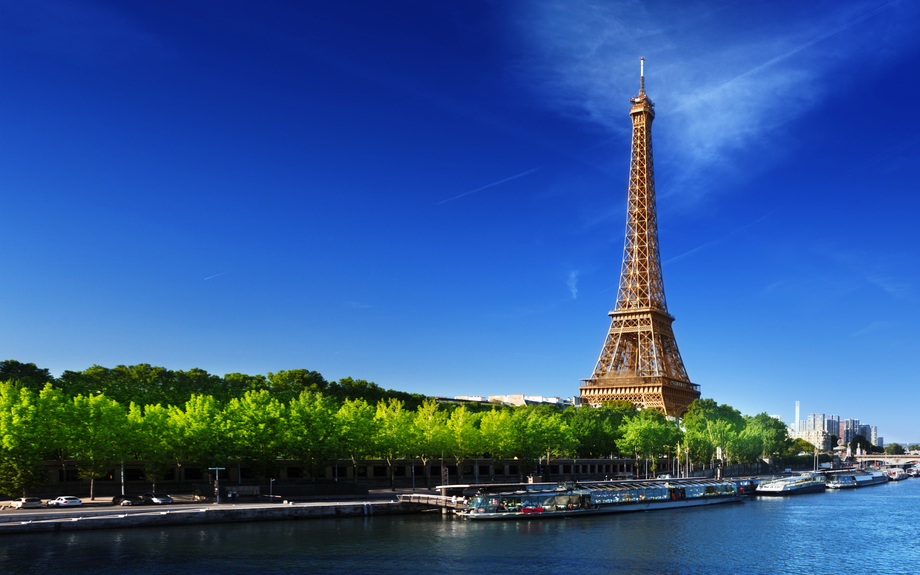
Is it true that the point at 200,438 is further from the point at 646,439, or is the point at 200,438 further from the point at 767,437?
the point at 767,437

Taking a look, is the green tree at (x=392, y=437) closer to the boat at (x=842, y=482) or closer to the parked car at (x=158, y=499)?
the parked car at (x=158, y=499)

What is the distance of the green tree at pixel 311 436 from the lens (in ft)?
286

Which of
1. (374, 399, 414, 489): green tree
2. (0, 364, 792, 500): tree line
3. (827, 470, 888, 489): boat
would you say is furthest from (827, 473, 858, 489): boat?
(374, 399, 414, 489): green tree

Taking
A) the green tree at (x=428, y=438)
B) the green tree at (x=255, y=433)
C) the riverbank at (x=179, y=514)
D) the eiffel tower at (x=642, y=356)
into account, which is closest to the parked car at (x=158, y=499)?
the riverbank at (x=179, y=514)

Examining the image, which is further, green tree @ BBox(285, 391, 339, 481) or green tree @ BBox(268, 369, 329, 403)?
green tree @ BBox(268, 369, 329, 403)

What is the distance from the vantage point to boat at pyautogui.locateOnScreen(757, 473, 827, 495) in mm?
124375

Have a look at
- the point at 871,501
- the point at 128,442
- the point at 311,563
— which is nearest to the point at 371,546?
the point at 311,563

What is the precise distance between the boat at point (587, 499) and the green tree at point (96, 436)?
1435 inches

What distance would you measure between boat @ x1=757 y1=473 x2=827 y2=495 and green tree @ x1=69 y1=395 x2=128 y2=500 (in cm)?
9632

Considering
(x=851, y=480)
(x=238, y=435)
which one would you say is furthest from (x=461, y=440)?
(x=851, y=480)

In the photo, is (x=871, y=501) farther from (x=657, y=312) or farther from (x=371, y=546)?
(x=371, y=546)

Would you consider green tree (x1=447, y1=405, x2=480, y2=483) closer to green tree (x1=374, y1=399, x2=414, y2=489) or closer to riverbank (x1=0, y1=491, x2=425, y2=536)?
green tree (x1=374, y1=399, x2=414, y2=489)

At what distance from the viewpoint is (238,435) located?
84.1 meters

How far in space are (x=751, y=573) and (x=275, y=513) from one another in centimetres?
4148
